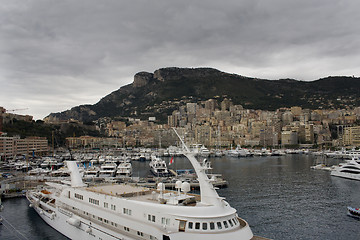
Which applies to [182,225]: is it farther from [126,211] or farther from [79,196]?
[79,196]

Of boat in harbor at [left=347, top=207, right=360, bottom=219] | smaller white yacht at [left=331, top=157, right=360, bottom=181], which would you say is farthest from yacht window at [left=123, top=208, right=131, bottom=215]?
smaller white yacht at [left=331, top=157, right=360, bottom=181]

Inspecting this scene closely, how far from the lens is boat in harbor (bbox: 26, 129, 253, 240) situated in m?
→ 13.8

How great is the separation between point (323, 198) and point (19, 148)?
3515 inches

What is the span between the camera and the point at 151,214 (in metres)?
15.4

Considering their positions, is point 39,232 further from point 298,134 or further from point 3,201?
point 298,134

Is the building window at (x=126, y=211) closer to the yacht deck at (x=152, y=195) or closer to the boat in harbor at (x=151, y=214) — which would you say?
the boat in harbor at (x=151, y=214)

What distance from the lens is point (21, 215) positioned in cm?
2809

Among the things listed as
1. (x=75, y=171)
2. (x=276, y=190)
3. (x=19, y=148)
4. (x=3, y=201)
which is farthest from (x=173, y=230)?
(x=19, y=148)

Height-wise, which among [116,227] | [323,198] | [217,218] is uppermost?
[217,218]

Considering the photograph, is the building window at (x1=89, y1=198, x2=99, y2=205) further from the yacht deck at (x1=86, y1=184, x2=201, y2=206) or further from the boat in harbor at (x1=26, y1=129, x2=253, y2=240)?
the yacht deck at (x1=86, y1=184, x2=201, y2=206)

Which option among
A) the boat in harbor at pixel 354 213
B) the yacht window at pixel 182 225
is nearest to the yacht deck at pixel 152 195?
the yacht window at pixel 182 225

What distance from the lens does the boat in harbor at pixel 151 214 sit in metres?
13.8

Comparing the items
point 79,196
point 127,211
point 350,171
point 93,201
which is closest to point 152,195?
point 127,211

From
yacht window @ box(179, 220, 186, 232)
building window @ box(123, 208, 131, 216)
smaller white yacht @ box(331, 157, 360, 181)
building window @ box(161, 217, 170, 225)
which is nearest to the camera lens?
yacht window @ box(179, 220, 186, 232)
